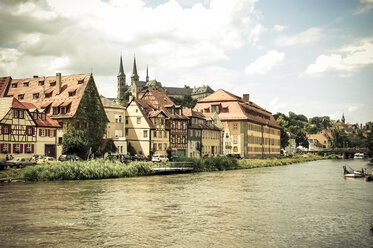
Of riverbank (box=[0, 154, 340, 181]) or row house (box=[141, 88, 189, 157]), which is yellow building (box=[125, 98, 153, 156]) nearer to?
row house (box=[141, 88, 189, 157])

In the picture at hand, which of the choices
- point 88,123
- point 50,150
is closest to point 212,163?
A: point 88,123

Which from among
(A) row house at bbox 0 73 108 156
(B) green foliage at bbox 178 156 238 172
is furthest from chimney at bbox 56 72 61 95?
(B) green foliage at bbox 178 156 238 172

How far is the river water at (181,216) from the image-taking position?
20641 millimetres

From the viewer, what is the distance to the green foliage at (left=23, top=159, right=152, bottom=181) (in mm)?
46594

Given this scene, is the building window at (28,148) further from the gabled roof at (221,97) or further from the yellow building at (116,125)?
the gabled roof at (221,97)

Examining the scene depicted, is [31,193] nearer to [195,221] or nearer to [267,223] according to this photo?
[195,221]

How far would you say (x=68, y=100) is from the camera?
222 ft

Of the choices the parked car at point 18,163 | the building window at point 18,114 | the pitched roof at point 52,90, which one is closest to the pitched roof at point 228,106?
the pitched roof at point 52,90

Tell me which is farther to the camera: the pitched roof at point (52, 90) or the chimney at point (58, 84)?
the chimney at point (58, 84)

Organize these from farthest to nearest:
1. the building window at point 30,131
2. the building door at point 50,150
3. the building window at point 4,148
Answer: the building door at point 50,150 → the building window at point 30,131 → the building window at point 4,148

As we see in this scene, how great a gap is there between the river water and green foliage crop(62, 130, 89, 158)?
67.4 feet

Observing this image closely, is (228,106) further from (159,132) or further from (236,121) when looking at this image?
(159,132)

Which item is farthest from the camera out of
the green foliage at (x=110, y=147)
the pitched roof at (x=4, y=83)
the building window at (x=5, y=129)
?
the pitched roof at (x=4, y=83)

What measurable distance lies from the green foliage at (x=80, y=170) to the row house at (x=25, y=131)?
11279 mm
